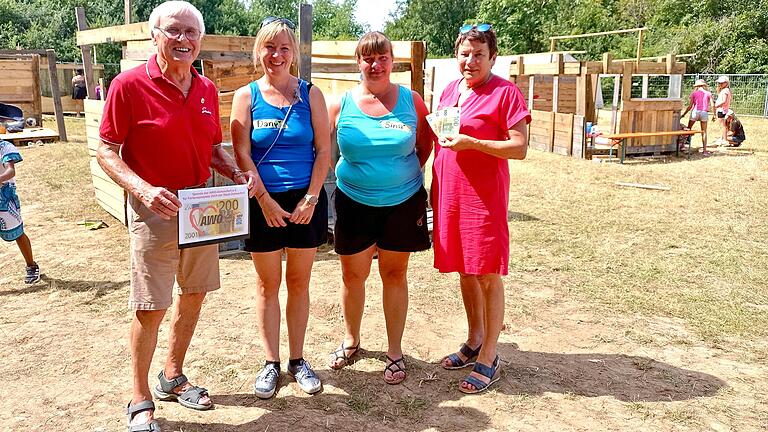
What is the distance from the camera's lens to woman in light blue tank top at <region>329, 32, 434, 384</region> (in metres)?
3.34

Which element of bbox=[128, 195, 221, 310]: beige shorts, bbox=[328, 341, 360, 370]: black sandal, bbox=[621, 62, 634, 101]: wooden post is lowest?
bbox=[328, 341, 360, 370]: black sandal

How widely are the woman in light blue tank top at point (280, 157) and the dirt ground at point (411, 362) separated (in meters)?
0.50

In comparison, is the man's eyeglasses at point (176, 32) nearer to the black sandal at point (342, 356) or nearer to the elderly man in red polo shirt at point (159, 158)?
the elderly man in red polo shirt at point (159, 158)

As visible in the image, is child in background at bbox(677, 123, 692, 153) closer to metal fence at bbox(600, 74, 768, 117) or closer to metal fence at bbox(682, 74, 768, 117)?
metal fence at bbox(600, 74, 768, 117)

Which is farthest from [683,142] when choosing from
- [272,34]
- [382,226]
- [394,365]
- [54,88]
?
[54,88]

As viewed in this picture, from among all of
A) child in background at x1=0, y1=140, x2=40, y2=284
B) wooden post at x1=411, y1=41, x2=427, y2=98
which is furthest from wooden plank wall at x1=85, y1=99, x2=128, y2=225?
wooden post at x1=411, y1=41, x2=427, y2=98

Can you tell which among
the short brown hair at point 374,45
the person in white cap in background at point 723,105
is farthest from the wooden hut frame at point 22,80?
the person in white cap in background at point 723,105

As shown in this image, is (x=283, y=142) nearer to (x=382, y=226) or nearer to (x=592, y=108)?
(x=382, y=226)

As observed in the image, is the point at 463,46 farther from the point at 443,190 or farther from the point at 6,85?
the point at 6,85

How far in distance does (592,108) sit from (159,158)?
12141 millimetres

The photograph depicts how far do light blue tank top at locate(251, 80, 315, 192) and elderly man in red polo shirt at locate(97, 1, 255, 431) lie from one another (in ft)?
0.55

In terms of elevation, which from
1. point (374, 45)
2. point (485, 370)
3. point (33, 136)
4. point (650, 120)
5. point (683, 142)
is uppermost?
point (374, 45)

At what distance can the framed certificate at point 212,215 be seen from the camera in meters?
2.81

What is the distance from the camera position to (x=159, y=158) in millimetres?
2840
